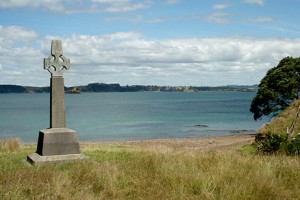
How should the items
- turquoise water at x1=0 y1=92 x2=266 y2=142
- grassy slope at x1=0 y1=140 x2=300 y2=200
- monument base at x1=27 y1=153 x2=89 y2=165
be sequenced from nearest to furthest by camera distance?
grassy slope at x1=0 y1=140 x2=300 y2=200
monument base at x1=27 y1=153 x2=89 y2=165
turquoise water at x1=0 y1=92 x2=266 y2=142

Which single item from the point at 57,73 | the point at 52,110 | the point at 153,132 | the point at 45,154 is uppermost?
the point at 57,73

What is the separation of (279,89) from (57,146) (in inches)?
1277

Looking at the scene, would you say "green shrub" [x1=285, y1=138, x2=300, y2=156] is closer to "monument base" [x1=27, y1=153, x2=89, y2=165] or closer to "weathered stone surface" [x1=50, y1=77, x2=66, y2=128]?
"monument base" [x1=27, y1=153, x2=89, y2=165]

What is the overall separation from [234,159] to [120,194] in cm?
349

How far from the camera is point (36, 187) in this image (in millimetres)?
6680

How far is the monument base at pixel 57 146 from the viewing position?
12.3 m

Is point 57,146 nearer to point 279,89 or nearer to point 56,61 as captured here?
point 56,61

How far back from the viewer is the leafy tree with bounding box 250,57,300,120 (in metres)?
40.4

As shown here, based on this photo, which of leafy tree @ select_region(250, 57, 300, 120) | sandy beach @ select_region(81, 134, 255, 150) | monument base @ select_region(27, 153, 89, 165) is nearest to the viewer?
monument base @ select_region(27, 153, 89, 165)

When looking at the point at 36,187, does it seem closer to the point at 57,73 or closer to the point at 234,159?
the point at 234,159

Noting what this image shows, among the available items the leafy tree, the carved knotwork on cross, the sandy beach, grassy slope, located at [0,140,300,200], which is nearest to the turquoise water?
the sandy beach

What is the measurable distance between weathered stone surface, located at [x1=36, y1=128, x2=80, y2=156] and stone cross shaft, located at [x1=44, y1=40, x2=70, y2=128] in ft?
1.03

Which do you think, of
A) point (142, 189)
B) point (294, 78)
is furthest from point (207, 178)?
point (294, 78)

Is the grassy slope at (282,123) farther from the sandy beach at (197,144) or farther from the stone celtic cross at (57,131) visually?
the stone celtic cross at (57,131)
